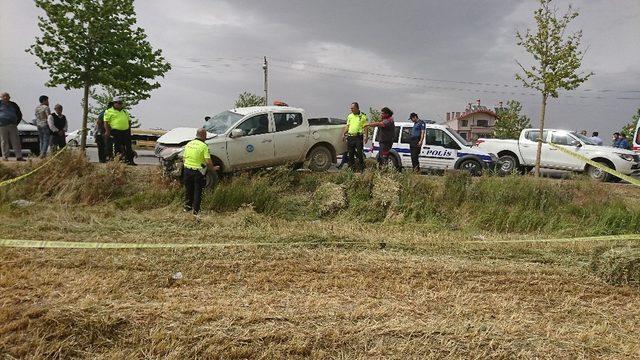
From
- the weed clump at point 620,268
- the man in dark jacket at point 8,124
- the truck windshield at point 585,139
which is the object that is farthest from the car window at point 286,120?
the truck windshield at point 585,139

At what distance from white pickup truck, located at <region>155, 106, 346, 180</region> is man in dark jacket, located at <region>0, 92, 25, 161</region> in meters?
4.22

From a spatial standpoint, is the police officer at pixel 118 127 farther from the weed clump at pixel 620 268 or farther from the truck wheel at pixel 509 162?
the truck wheel at pixel 509 162

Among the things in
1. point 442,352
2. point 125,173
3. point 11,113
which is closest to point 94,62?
point 11,113

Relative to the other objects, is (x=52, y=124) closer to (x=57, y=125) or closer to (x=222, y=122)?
(x=57, y=125)

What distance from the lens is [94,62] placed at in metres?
12.3

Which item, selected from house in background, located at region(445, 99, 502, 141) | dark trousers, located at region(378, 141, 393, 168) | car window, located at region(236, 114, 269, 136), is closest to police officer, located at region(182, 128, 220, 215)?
car window, located at region(236, 114, 269, 136)

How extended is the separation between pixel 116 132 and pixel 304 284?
7.81 metres

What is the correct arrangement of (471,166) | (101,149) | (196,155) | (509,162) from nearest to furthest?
(196,155)
(101,149)
(471,166)
(509,162)

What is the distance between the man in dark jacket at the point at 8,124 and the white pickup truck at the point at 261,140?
4.22 meters

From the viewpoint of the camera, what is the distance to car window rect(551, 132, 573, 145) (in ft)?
48.1

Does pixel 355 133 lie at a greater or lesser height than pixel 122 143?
greater

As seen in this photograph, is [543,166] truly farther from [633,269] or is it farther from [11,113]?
[11,113]

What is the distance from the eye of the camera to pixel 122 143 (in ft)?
34.5

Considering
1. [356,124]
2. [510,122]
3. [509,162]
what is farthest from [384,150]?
[510,122]
